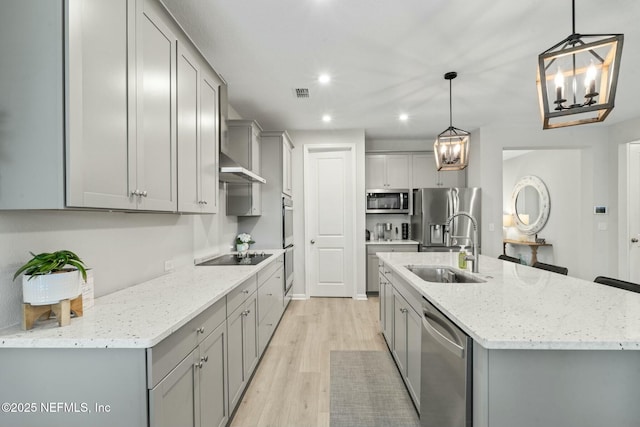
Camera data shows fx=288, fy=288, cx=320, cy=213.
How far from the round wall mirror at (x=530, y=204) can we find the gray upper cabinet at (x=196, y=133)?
6303 millimetres

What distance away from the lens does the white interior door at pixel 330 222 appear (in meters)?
4.70

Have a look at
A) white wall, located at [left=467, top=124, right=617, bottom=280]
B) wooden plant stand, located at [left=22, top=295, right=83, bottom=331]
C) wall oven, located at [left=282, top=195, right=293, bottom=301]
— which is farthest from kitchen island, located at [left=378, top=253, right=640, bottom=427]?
white wall, located at [left=467, top=124, right=617, bottom=280]

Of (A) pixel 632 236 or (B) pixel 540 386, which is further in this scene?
(A) pixel 632 236

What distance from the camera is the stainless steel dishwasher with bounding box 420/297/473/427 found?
112 cm

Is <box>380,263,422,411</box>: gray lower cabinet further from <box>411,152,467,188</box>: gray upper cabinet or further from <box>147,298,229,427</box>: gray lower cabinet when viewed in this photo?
<box>411,152,467,188</box>: gray upper cabinet

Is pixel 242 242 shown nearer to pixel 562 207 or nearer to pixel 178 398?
pixel 178 398

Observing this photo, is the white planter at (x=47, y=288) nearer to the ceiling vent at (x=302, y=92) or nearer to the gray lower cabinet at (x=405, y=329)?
the gray lower cabinet at (x=405, y=329)

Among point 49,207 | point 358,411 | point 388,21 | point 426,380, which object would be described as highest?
point 388,21

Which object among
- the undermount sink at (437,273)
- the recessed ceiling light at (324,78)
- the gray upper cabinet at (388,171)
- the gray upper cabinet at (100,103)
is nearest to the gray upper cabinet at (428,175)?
the gray upper cabinet at (388,171)

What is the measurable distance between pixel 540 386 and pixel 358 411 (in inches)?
52.1

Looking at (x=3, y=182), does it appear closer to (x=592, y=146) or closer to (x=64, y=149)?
(x=64, y=149)

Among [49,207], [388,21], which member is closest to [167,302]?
[49,207]

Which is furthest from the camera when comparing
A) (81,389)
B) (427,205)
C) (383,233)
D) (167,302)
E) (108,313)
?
(383,233)

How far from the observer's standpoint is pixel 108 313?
1267mm
